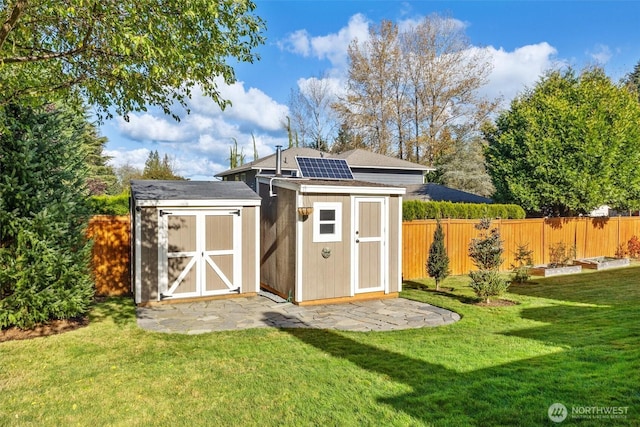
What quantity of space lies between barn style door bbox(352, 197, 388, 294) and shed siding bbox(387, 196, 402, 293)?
158mm

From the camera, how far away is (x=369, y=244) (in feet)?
28.9

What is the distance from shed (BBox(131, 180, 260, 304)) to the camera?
26.7 ft

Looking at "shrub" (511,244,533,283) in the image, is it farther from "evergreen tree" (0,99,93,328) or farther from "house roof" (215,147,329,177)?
"evergreen tree" (0,99,93,328)

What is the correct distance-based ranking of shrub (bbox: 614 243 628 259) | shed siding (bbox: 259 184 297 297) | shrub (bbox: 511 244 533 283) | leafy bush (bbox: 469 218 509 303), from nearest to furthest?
leafy bush (bbox: 469 218 509 303), shed siding (bbox: 259 184 297 297), shrub (bbox: 511 244 533 283), shrub (bbox: 614 243 628 259)

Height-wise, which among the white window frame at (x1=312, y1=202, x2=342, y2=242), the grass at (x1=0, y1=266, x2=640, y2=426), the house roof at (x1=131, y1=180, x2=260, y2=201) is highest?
the house roof at (x1=131, y1=180, x2=260, y2=201)

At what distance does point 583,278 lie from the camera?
11.7 meters

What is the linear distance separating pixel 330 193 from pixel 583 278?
8515mm

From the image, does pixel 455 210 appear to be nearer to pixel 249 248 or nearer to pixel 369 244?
pixel 369 244

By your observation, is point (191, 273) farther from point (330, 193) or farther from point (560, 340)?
point (560, 340)

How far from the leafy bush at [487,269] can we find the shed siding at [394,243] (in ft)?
5.22

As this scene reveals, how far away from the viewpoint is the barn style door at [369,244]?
8672 millimetres

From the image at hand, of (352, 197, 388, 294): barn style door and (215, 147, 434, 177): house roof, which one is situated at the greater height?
(215, 147, 434, 177): house roof

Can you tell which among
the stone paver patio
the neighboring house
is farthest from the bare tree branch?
the neighboring house

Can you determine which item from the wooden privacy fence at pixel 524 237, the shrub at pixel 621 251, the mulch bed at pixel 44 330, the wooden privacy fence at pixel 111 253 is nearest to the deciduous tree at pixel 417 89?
the wooden privacy fence at pixel 524 237
